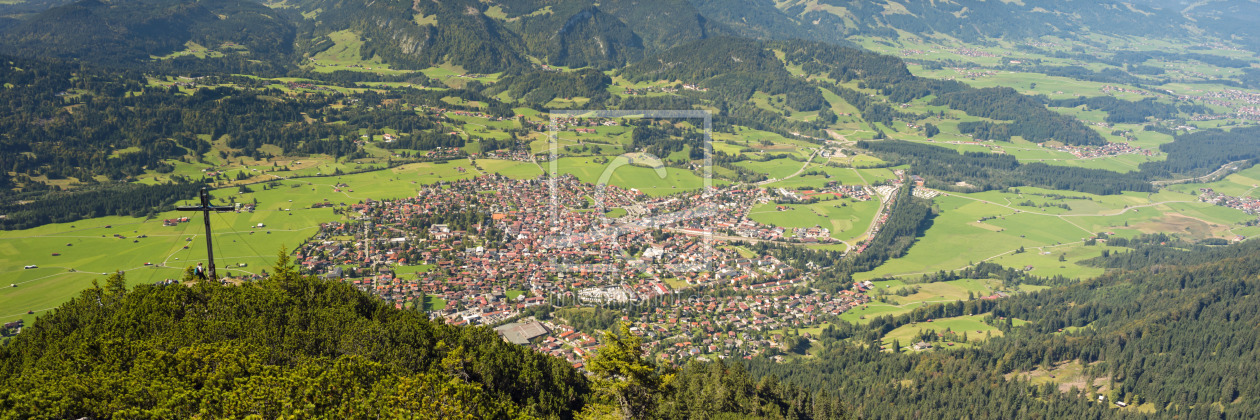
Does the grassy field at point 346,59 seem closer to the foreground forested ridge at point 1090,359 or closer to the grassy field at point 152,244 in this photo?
the grassy field at point 152,244

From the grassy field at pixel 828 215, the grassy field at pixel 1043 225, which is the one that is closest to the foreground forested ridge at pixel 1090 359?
the grassy field at pixel 1043 225

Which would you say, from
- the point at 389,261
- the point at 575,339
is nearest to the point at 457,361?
the point at 575,339

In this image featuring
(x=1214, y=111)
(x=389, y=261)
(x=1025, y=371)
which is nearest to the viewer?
(x=1025, y=371)

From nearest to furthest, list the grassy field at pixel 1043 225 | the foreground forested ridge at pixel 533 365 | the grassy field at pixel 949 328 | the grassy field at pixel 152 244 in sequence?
the foreground forested ridge at pixel 533 365
the grassy field at pixel 152 244
the grassy field at pixel 949 328
the grassy field at pixel 1043 225

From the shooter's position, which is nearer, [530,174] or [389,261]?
[389,261]

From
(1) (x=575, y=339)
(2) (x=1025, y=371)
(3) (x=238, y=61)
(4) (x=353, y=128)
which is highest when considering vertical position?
(3) (x=238, y=61)

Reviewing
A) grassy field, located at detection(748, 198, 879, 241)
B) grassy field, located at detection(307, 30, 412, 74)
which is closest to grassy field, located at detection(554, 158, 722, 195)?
grassy field, located at detection(748, 198, 879, 241)

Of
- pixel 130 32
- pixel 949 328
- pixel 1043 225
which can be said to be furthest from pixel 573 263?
pixel 130 32

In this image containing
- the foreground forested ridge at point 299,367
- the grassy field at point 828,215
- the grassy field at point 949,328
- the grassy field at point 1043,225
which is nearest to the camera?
the foreground forested ridge at point 299,367

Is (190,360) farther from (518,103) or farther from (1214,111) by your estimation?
(1214,111)
